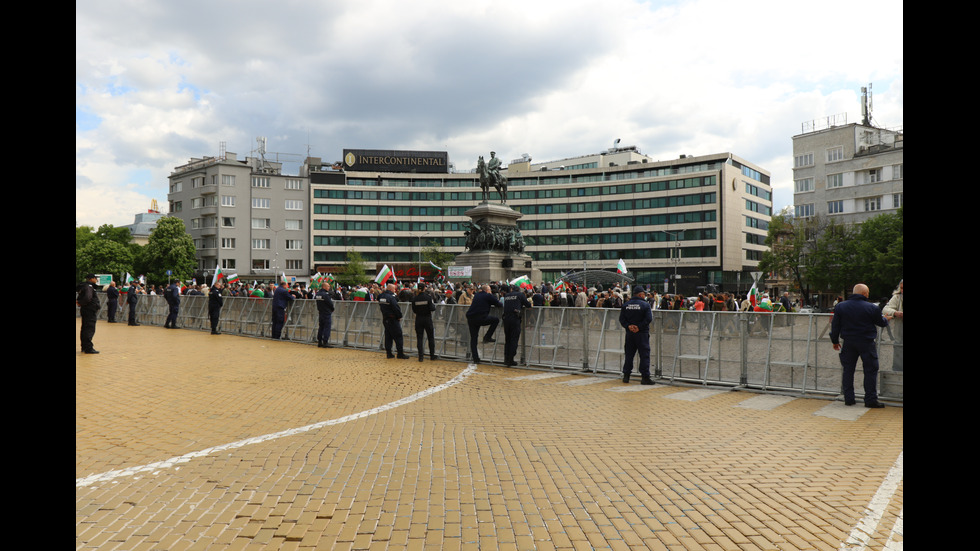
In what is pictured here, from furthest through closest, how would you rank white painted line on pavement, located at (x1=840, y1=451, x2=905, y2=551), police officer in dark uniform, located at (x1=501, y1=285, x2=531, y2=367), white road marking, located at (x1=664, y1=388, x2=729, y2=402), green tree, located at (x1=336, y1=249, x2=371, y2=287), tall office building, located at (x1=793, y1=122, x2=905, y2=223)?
green tree, located at (x1=336, y1=249, x2=371, y2=287) < tall office building, located at (x1=793, y1=122, x2=905, y2=223) < police officer in dark uniform, located at (x1=501, y1=285, x2=531, y2=367) < white road marking, located at (x1=664, y1=388, x2=729, y2=402) < white painted line on pavement, located at (x1=840, y1=451, x2=905, y2=551)

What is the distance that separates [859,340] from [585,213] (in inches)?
3305

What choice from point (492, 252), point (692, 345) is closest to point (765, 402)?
point (692, 345)

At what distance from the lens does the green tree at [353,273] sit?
285ft

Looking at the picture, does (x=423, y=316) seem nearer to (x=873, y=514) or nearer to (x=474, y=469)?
(x=474, y=469)

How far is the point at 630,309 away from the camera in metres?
12.0

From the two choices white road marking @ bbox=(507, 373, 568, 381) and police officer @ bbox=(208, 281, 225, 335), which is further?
police officer @ bbox=(208, 281, 225, 335)

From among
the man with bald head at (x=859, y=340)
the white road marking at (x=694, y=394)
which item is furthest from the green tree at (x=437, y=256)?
the man with bald head at (x=859, y=340)

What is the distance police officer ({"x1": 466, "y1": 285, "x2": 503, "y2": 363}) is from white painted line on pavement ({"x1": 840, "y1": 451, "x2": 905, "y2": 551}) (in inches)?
390

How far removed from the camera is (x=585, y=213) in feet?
304

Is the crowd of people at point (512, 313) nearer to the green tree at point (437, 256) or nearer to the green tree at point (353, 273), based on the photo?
the green tree at point (437, 256)

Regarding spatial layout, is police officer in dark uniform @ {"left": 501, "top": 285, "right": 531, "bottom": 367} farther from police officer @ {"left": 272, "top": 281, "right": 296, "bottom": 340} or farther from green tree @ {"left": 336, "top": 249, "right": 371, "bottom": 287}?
green tree @ {"left": 336, "top": 249, "right": 371, "bottom": 287}

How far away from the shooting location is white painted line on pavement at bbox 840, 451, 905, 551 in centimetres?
422

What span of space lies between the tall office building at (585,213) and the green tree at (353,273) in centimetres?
441

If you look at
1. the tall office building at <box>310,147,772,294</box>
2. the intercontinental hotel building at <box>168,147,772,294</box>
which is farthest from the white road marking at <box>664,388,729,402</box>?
the intercontinental hotel building at <box>168,147,772,294</box>
